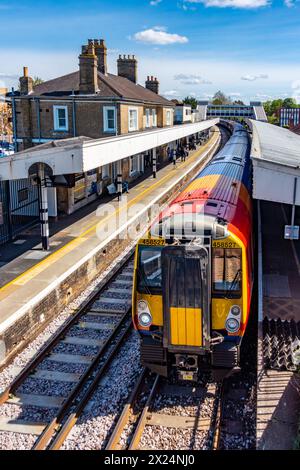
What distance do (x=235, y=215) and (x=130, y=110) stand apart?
19.5m

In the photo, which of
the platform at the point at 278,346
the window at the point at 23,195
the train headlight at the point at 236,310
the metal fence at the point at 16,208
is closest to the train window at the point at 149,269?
the train headlight at the point at 236,310

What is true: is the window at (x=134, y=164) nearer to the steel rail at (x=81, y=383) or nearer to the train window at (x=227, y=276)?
the steel rail at (x=81, y=383)

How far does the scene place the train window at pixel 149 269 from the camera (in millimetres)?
7945

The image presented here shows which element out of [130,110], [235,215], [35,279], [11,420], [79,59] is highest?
[79,59]

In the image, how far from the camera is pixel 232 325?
791 cm

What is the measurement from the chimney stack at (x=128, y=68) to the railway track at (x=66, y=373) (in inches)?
1164

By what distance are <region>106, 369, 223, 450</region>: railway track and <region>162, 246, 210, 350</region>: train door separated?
125 cm

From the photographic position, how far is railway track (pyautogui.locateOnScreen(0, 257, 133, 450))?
8.00 metres

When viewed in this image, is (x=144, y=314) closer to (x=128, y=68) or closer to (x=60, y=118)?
(x=60, y=118)

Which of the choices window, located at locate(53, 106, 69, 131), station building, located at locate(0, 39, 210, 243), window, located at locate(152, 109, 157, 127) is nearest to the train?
station building, located at locate(0, 39, 210, 243)

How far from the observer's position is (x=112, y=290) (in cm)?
1383

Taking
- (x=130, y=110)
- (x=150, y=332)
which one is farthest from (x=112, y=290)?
(x=130, y=110)
